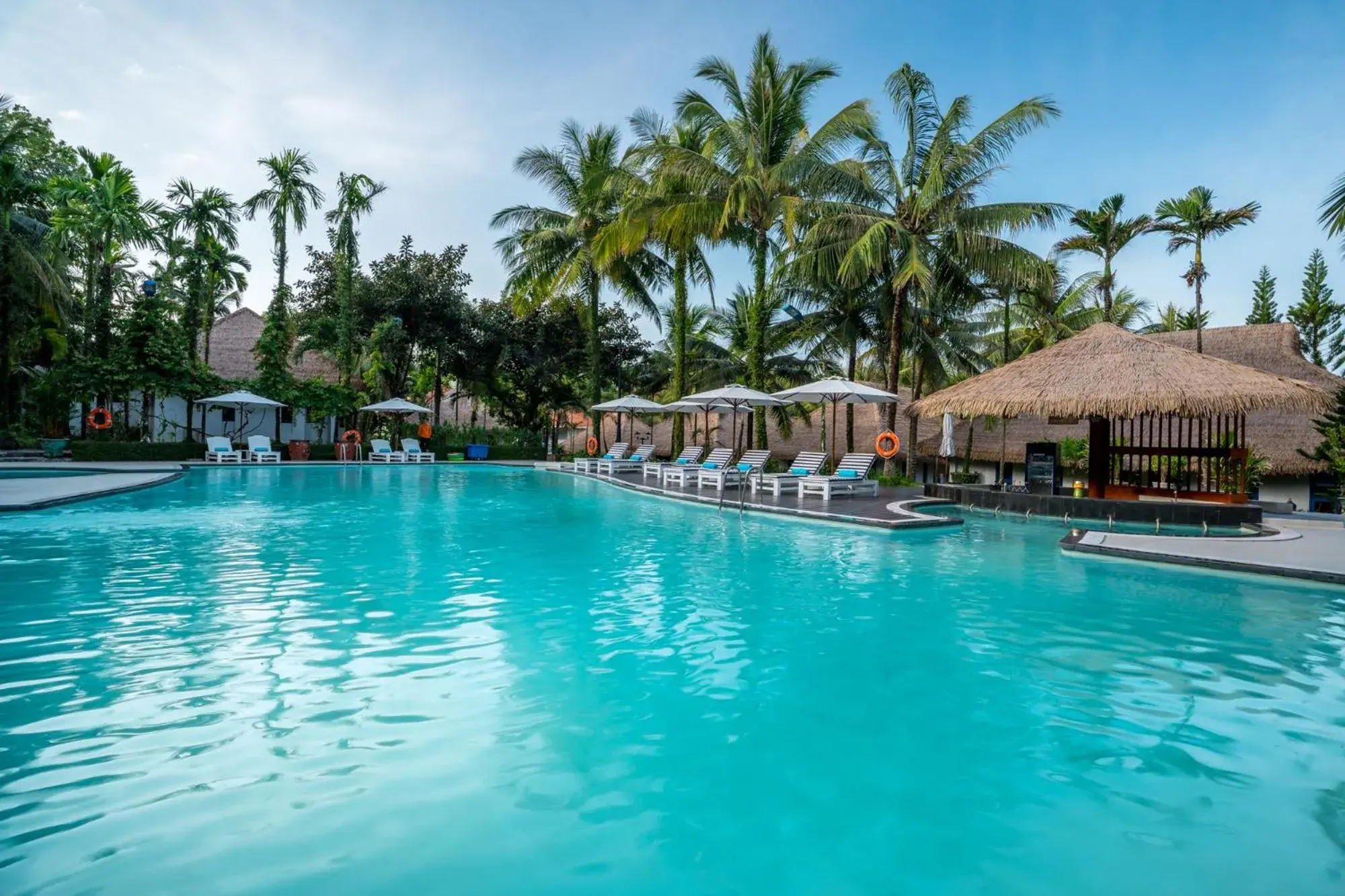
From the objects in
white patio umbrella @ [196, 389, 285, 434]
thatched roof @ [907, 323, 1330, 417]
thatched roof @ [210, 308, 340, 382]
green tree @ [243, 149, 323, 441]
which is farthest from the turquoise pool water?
thatched roof @ [210, 308, 340, 382]

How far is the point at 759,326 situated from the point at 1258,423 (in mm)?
13715

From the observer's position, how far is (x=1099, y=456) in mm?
13281

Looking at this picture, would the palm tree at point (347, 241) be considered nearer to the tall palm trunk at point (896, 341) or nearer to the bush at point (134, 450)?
the bush at point (134, 450)

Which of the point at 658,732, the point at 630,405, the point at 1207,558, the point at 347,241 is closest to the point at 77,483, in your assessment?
the point at 630,405

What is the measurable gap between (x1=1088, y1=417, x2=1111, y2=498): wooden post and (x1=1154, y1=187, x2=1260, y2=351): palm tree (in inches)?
276

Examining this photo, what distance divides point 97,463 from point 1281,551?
26.2 metres

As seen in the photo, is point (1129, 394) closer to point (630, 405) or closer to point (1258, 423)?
point (1258, 423)

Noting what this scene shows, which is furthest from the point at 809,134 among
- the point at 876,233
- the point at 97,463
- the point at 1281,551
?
the point at 97,463

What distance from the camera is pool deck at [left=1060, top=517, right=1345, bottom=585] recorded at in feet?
23.5

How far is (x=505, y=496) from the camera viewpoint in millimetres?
14711

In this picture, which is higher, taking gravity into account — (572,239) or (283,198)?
(283,198)

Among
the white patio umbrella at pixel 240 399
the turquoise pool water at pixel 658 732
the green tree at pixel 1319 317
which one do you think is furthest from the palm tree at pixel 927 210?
the green tree at pixel 1319 317

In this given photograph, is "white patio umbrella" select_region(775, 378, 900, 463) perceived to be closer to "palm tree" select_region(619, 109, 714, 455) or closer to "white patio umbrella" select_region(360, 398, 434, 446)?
"palm tree" select_region(619, 109, 714, 455)

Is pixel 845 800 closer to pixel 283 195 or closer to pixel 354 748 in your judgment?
pixel 354 748
